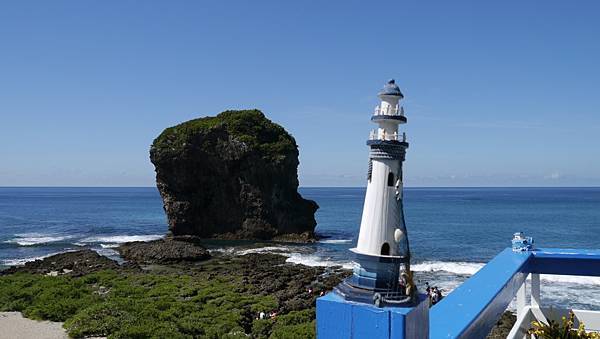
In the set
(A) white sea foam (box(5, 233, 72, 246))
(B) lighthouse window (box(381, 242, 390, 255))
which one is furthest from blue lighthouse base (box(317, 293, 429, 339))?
(A) white sea foam (box(5, 233, 72, 246))

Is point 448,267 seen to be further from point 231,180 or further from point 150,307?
point 231,180

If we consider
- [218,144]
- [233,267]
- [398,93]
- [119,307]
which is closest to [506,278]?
[398,93]

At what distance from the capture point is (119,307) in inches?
925

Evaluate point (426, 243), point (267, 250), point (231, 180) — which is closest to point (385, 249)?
point (267, 250)

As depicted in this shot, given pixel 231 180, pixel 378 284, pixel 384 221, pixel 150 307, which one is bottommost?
pixel 150 307

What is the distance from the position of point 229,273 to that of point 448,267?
1815 centimetres

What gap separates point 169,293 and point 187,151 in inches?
1348

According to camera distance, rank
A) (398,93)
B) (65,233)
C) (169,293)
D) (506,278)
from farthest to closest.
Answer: (65,233) < (169,293) < (506,278) < (398,93)

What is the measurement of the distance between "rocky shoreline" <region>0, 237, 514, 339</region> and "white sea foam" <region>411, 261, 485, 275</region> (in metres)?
6.82

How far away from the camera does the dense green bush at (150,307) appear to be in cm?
2072

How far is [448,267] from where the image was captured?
4131cm

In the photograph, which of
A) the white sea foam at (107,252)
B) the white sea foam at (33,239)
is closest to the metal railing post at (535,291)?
the white sea foam at (107,252)

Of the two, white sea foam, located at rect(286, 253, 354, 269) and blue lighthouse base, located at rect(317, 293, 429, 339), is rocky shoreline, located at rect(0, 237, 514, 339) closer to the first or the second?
white sea foam, located at rect(286, 253, 354, 269)

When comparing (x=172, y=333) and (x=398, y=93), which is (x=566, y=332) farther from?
(x=172, y=333)
